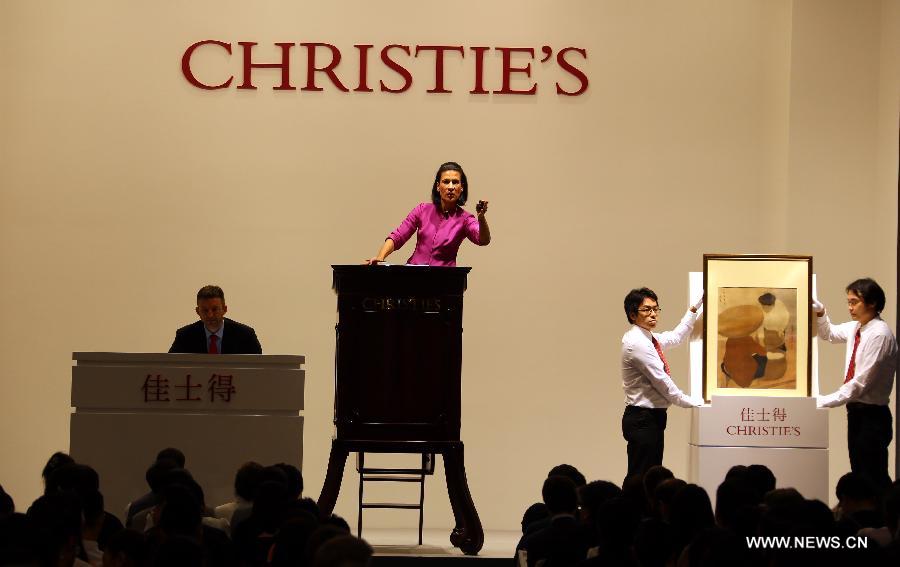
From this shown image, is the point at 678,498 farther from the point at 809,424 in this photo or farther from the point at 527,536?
the point at 809,424

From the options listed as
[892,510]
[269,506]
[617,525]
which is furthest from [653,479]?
[269,506]

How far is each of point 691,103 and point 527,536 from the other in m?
4.33

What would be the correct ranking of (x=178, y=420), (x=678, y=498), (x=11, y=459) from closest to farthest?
(x=678, y=498) → (x=178, y=420) → (x=11, y=459)

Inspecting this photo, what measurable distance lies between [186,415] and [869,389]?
350 cm

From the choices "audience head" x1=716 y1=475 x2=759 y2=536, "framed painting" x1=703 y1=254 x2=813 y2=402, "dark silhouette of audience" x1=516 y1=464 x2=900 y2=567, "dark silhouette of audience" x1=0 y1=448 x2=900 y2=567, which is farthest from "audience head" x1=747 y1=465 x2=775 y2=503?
"framed painting" x1=703 y1=254 x2=813 y2=402

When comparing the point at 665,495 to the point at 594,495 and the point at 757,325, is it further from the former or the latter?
the point at 757,325

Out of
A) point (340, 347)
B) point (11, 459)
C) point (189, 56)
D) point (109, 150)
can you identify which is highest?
point (189, 56)

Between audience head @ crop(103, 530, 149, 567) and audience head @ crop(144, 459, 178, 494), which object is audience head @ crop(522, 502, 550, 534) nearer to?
audience head @ crop(144, 459, 178, 494)

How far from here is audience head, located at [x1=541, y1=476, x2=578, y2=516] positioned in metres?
4.82

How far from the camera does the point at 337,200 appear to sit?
845 centimetres

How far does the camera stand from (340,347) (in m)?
5.85

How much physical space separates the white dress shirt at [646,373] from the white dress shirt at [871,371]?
→ 77 centimetres

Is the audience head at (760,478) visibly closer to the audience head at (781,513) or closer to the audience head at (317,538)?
the audience head at (781,513)

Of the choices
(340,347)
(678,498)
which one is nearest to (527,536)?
(678,498)
